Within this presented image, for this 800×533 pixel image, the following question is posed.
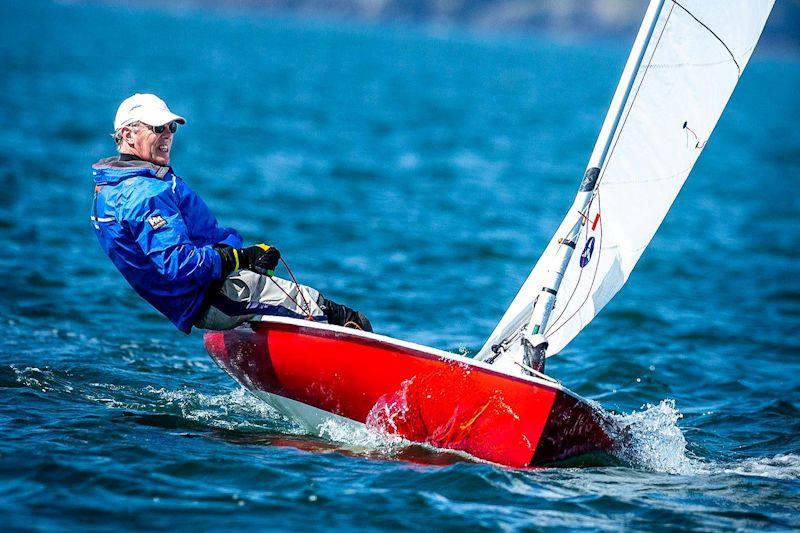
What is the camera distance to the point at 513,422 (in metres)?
5.85

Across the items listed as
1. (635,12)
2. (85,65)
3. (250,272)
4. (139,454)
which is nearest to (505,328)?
(250,272)

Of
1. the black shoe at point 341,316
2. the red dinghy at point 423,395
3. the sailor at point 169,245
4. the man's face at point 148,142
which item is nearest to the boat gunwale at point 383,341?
the red dinghy at point 423,395

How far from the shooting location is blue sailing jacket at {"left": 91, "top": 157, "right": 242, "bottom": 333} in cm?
603

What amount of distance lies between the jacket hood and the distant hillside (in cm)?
14732

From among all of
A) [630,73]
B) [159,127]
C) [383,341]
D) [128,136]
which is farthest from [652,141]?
[128,136]

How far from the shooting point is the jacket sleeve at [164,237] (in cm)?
602

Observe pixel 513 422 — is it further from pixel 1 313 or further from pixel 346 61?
pixel 346 61

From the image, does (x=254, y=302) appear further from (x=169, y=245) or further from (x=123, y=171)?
(x=123, y=171)

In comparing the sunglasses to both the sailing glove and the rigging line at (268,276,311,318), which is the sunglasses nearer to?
the sailing glove

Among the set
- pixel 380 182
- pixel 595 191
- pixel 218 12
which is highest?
pixel 218 12

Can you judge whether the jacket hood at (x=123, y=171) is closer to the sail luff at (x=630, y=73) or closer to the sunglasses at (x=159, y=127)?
the sunglasses at (x=159, y=127)

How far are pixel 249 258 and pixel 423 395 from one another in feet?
4.32

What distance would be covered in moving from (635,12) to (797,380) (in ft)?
479

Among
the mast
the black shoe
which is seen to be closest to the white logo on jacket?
the black shoe
